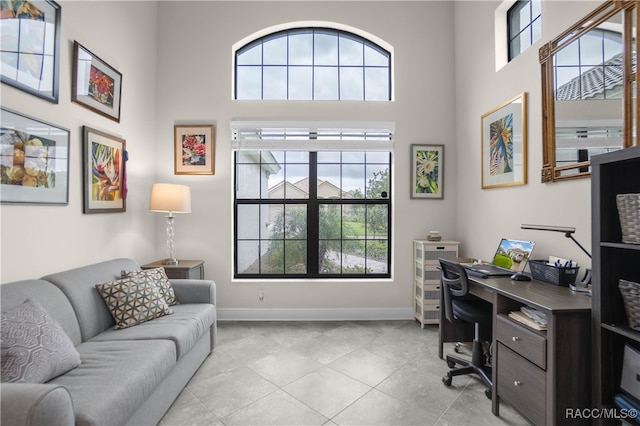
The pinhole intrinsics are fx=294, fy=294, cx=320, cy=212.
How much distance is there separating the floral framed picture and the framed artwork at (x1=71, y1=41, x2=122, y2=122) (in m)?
0.74

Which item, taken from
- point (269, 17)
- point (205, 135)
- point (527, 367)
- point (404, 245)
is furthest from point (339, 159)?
point (527, 367)

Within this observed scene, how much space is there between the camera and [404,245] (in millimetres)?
3572

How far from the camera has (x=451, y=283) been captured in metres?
2.29

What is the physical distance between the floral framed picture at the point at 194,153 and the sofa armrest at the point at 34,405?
2674 millimetres

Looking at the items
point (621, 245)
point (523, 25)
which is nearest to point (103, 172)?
point (621, 245)

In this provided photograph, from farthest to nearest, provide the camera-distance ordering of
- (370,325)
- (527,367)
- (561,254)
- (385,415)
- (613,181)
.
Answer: (370,325)
(561,254)
(385,415)
(527,367)
(613,181)

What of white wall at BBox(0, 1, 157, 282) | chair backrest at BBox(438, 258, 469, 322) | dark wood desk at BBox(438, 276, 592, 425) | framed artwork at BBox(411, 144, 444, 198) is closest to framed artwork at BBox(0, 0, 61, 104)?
white wall at BBox(0, 1, 157, 282)

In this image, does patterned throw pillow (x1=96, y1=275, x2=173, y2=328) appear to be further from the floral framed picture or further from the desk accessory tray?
the desk accessory tray

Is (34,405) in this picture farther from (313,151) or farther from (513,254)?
(313,151)

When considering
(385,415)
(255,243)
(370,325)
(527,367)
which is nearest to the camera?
(527,367)

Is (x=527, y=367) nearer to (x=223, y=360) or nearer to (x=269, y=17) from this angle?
(x=223, y=360)

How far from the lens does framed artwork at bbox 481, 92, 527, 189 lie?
96.3 inches

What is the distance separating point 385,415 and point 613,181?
1828 millimetres

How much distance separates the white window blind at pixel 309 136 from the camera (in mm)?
3504
